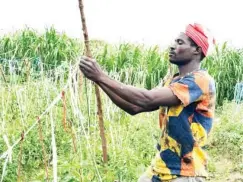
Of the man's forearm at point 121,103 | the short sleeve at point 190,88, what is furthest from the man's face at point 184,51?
the man's forearm at point 121,103

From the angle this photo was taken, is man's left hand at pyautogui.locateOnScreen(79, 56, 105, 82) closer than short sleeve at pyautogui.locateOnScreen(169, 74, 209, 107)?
Yes

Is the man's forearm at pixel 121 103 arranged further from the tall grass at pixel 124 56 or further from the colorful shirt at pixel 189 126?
the tall grass at pixel 124 56

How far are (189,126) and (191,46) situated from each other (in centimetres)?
40

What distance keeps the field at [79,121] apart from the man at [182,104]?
0.38 m

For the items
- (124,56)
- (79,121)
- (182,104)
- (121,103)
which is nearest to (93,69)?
(121,103)

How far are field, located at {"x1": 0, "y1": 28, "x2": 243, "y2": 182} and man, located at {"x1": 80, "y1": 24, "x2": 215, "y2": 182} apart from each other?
1.24ft

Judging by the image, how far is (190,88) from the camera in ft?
7.55

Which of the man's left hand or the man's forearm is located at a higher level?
the man's left hand

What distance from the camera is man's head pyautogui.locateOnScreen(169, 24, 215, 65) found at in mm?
2422

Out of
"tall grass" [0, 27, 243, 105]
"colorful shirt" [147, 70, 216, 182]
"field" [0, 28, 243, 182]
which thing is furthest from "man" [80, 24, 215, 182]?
"tall grass" [0, 27, 243, 105]

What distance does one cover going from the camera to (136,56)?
9344 millimetres

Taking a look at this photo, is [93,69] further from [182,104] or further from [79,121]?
[79,121]

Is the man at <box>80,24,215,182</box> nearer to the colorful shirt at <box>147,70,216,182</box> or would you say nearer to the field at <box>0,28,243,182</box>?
the colorful shirt at <box>147,70,216,182</box>

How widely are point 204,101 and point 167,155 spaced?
0.33 metres
